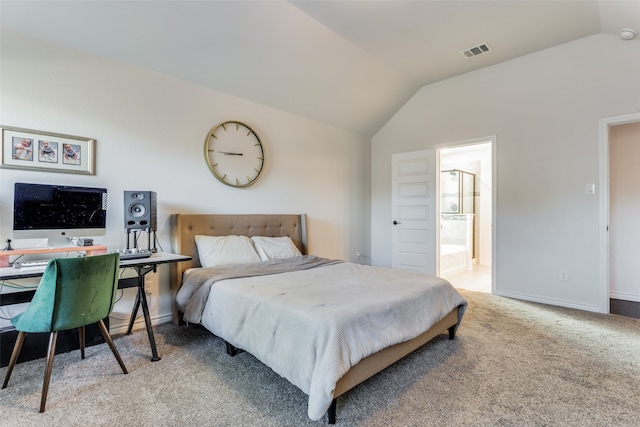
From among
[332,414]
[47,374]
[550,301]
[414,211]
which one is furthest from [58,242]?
[550,301]

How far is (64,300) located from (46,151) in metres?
1.34

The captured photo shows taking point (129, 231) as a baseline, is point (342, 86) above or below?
above

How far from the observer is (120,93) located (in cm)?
275

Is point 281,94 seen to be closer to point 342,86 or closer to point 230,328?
point 342,86

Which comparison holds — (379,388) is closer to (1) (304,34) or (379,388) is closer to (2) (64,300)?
(2) (64,300)

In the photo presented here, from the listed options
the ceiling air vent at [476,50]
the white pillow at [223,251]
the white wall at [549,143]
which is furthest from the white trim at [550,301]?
the white pillow at [223,251]

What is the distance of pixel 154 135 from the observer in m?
Answer: 2.96

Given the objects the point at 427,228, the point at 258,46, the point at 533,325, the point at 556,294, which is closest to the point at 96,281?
the point at 258,46

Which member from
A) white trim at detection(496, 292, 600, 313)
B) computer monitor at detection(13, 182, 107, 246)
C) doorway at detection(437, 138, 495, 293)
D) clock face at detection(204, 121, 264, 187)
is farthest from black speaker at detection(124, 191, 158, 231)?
doorway at detection(437, 138, 495, 293)

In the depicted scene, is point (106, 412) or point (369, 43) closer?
point (106, 412)

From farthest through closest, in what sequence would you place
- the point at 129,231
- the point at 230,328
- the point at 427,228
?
the point at 427,228, the point at 129,231, the point at 230,328

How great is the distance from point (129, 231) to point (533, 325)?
374cm

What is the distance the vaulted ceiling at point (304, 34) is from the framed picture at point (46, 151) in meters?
0.75

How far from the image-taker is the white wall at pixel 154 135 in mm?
2336
